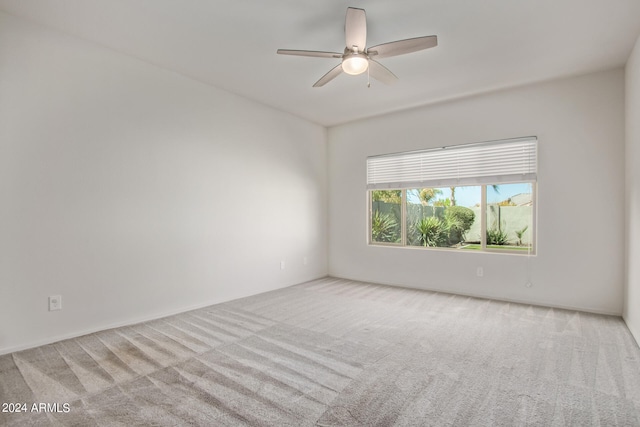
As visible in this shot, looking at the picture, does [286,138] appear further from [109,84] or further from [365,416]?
[365,416]

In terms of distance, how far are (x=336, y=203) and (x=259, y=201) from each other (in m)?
1.67

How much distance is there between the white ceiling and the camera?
2498mm

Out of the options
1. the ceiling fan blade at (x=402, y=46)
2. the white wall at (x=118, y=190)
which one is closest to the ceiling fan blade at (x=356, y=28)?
the ceiling fan blade at (x=402, y=46)

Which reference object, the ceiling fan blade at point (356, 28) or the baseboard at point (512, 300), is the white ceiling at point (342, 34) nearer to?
the ceiling fan blade at point (356, 28)

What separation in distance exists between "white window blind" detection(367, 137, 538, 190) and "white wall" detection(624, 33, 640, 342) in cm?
90

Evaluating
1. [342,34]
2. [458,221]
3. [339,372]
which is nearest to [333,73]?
[342,34]

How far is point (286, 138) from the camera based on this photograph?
5172 mm

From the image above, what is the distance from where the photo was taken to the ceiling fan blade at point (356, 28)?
224cm

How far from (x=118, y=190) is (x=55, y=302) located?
3.73 ft

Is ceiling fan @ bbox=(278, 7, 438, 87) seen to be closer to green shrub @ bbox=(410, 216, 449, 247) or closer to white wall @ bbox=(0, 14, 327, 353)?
white wall @ bbox=(0, 14, 327, 353)

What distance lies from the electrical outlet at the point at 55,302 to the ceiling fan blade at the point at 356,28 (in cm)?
330

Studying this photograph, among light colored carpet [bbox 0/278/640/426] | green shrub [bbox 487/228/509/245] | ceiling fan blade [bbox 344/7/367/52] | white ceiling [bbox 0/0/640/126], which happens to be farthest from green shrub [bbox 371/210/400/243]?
ceiling fan blade [bbox 344/7/367/52]

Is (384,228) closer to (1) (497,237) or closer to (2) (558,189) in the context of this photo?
(1) (497,237)

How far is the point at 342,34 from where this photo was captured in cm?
287
